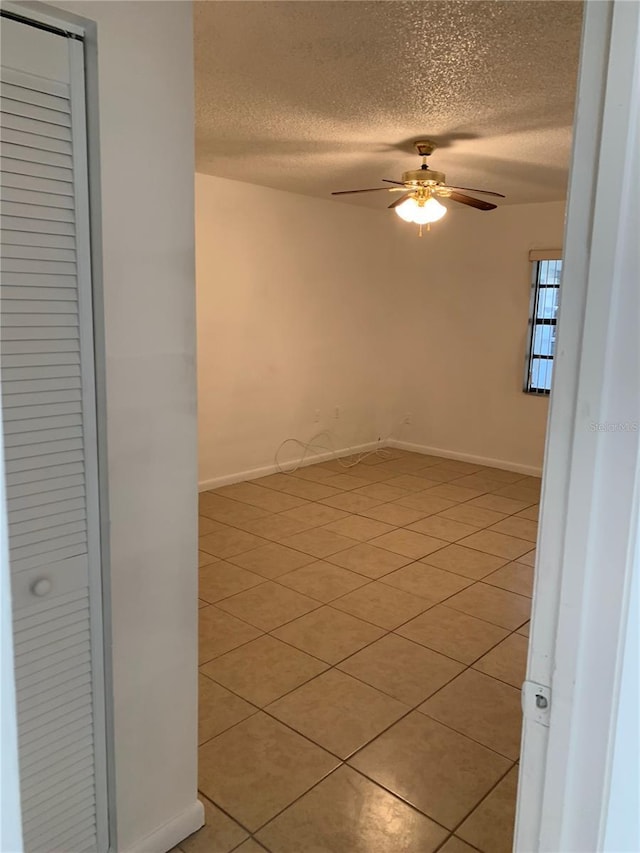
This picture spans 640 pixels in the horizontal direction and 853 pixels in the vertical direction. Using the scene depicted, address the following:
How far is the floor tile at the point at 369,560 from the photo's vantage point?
3645mm

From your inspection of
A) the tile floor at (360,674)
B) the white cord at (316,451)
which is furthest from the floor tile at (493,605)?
the white cord at (316,451)

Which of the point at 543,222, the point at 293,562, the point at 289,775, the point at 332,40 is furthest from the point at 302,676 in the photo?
the point at 543,222

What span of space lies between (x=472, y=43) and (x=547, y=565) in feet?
7.08

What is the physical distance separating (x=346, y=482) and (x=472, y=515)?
115 cm

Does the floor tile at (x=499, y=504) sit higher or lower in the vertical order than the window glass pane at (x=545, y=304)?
lower

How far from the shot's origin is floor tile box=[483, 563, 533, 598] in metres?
3.46

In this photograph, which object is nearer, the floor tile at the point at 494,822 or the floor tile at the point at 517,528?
the floor tile at the point at 494,822

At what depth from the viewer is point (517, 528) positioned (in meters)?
4.40

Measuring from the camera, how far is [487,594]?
133 inches

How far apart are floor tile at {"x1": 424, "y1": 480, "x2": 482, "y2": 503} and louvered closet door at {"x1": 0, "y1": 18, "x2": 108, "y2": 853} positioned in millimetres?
3835

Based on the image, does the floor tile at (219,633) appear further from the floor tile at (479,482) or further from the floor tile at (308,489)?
the floor tile at (479,482)

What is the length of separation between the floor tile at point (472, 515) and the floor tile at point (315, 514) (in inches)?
29.2

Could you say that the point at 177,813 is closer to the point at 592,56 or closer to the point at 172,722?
the point at 172,722

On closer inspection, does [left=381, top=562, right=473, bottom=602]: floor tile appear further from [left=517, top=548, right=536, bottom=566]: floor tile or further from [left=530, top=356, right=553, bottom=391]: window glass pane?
[left=530, top=356, right=553, bottom=391]: window glass pane
